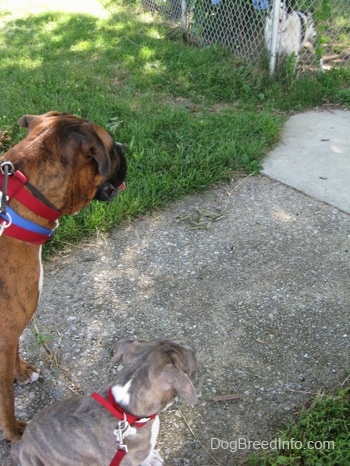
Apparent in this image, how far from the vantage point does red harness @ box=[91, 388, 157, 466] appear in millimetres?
2153

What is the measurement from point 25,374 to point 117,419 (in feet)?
3.31

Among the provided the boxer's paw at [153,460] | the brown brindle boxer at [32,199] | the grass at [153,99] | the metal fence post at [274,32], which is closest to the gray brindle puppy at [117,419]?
the boxer's paw at [153,460]

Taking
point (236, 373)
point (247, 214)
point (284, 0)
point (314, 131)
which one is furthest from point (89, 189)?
point (284, 0)

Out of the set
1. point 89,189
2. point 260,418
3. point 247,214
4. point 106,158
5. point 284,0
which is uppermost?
point 284,0

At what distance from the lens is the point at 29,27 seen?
849cm

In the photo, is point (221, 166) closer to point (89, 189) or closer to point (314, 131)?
point (314, 131)

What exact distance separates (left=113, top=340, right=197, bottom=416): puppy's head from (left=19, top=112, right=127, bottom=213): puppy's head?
34.8 inches

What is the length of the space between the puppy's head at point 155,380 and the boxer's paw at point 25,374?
960 mm

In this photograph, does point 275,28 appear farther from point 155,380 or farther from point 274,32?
point 155,380

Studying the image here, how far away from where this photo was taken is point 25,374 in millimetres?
2996

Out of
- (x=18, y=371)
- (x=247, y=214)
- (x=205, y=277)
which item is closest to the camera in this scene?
(x=18, y=371)

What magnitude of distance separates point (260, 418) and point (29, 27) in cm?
777

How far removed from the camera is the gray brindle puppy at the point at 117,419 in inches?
85.9

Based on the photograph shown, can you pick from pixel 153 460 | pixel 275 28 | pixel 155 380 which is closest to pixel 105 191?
pixel 155 380
